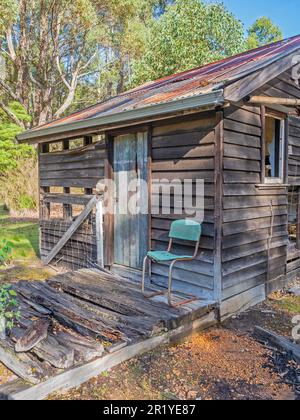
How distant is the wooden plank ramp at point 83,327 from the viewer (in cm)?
262

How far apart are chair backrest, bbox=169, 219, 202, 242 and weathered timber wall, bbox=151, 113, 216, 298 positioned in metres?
0.12

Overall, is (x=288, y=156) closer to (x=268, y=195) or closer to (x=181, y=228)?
(x=268, y=195)

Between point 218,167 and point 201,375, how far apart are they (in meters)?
2.08

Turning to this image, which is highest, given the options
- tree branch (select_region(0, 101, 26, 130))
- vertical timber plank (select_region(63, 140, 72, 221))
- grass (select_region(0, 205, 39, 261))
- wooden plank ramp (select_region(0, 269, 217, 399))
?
tree branch (select_region(0, 101, 26, 130))

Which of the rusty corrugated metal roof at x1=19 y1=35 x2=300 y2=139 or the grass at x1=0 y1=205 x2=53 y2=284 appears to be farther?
the grass at x1=0 y1=205 x2=53 y2=284

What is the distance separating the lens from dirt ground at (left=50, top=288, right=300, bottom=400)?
2.61 meters

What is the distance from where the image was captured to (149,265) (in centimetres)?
455

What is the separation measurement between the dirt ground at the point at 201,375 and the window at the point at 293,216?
221 centimetres

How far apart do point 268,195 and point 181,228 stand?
1440mm

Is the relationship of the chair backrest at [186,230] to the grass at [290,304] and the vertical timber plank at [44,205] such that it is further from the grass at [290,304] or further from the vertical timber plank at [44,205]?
the vertical timber plank at [44,205]
